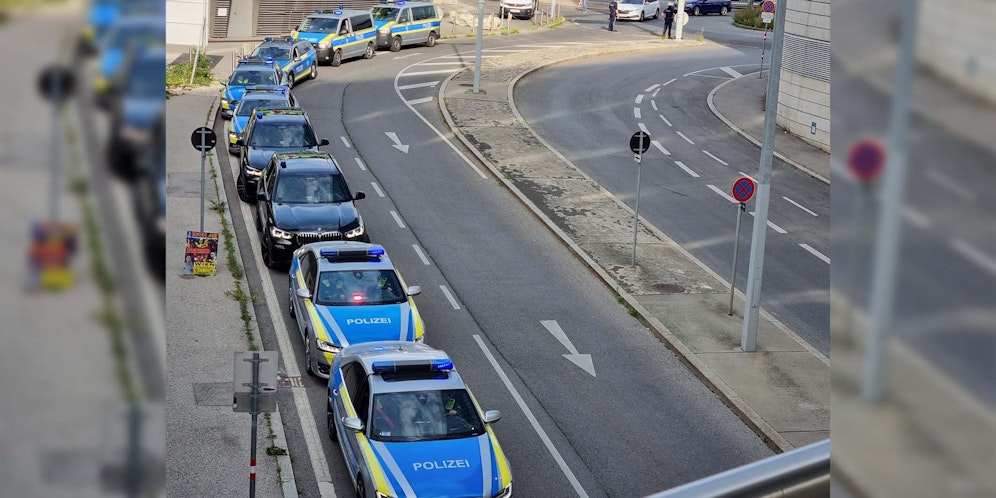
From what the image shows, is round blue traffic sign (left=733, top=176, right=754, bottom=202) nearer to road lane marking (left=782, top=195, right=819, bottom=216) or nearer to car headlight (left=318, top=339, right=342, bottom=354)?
car headlight (left=318, top=339, right=342, bottom=354)

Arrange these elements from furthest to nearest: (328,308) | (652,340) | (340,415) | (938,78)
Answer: (652,340) → (328,308) → (340,415) → (938,78)

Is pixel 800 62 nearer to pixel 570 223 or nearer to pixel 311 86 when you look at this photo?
pixel 570 223

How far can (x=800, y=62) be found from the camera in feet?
121

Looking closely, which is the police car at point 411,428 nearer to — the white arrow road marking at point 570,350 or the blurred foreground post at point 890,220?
the white arrow road marking at point 570,350

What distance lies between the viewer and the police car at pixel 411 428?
12156 mm

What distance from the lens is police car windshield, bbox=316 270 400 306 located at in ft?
56.6

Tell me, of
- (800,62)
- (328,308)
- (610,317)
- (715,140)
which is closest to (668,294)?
(610,317)

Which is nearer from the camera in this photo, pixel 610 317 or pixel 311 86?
pixel 610 317

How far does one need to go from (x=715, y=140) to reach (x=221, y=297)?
2072 centimetres

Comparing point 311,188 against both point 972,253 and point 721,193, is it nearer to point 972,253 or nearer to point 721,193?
point 721,193

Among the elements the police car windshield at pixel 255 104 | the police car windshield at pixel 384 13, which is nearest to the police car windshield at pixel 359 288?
the police car windshield at pixel 255 104

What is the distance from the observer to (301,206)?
2191 centimetres

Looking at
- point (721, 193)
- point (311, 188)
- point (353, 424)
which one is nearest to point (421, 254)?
point (311, 188)

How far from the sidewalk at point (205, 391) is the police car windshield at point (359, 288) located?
5.07 ft
